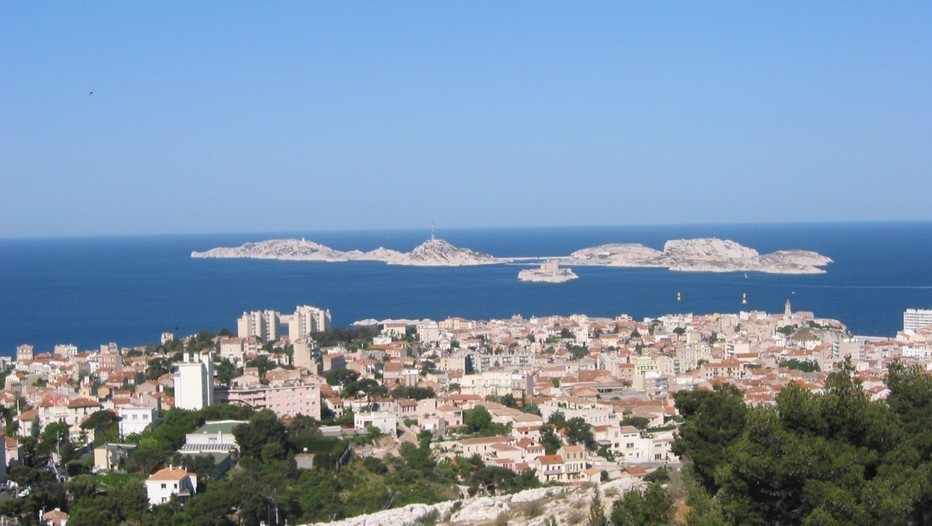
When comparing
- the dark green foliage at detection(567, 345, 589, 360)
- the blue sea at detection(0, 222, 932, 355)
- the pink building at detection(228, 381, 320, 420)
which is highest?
the pink building at detection(228, 381, 320, 420)

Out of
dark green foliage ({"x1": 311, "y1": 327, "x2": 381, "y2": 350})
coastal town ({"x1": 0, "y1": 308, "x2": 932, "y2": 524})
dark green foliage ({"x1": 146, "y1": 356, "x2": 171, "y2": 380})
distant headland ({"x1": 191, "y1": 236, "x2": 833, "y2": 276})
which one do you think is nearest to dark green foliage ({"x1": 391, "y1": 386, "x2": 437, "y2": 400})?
coastal town ({"x1": 0, "y1": 308, "x2": 932, "y2": 524})

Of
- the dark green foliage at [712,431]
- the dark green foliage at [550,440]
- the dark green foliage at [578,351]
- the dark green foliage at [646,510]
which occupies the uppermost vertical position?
the dark green foliage at [712,431]

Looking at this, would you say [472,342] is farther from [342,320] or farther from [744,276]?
[744,276]

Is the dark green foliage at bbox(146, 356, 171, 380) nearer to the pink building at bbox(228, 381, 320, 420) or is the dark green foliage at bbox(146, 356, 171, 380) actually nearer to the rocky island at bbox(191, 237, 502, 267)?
the pink building at bbox(228, 381, 320, 420)

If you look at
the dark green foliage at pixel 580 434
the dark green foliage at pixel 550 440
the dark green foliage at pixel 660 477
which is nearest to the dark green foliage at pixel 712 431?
the dark green foliage at pixel 660 477

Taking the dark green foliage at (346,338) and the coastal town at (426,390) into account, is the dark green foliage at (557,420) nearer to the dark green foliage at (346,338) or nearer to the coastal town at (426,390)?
the coastal town at (426,390)

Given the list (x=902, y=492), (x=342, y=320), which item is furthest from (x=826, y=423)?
(x=342, y=320)
